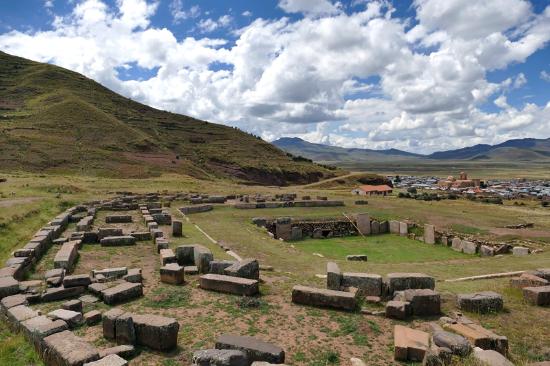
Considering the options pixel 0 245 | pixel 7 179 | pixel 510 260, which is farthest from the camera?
pixel 7 179

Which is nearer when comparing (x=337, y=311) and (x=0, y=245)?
(x=337, y=311)

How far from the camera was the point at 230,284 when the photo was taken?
11.9m

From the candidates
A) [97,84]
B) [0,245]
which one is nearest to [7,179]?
[0,245]

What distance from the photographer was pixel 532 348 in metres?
8.97

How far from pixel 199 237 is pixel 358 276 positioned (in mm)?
12045

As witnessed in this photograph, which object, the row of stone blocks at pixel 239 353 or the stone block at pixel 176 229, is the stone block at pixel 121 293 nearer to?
the row of stone blocks at pixel 239 353

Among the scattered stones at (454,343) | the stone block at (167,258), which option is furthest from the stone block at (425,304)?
the stone block at (167,258)

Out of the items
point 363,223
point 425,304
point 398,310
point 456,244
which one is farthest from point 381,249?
point 398,310

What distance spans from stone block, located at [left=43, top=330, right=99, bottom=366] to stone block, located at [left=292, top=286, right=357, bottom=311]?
5228mm

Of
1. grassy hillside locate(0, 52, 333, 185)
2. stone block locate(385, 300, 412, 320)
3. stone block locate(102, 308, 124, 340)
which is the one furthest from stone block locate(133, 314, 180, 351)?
grassy hillside locate(0, 52, 333, 185)

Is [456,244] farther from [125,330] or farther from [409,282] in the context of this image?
[125,330]

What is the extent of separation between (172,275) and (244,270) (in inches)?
85.1

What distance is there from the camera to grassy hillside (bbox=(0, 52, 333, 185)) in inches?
2537

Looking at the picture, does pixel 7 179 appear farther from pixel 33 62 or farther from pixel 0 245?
pixel 33 62
